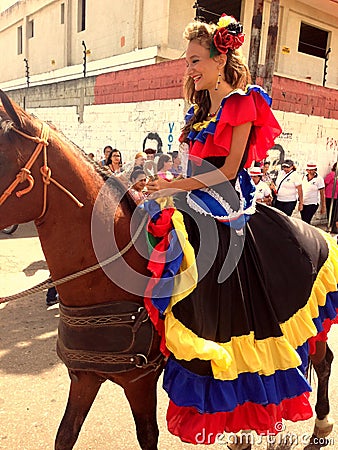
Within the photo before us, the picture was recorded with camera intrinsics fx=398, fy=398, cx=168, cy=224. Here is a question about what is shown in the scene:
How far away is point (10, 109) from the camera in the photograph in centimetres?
142

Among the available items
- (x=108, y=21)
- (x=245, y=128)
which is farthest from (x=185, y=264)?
(x=108, y=21)

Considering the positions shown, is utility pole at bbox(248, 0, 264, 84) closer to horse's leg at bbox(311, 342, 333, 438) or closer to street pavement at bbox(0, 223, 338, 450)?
street pavement at bbox(0, 223, 338, 450)

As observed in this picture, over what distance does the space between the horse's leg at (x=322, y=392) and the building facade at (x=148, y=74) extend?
6.15 meters

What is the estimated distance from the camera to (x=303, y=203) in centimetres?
854

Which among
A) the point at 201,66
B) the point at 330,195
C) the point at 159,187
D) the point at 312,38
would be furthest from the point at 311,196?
the point at 312,38

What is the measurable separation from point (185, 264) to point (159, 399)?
1.68 m

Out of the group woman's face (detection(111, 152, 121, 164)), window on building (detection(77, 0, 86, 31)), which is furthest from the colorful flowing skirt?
window on building (detection(77, 0, 86, 31))

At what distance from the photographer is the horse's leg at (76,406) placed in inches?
72.2

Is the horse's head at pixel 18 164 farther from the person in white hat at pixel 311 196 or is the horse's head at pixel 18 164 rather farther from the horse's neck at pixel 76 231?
the person in white hat at pixel 311 196

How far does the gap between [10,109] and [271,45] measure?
6840 millimetres

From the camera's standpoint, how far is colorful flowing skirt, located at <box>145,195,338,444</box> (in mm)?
1718

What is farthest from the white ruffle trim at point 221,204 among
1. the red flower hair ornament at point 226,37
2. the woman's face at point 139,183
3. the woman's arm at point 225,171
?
the red flower hair ornament at point 226,37

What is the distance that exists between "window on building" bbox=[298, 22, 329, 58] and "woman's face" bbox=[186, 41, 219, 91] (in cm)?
1345

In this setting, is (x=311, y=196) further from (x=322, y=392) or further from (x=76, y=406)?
(x=76, y=406)
